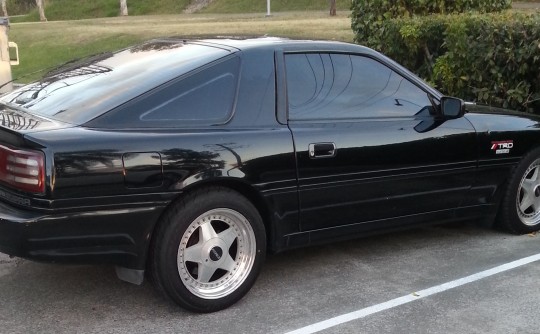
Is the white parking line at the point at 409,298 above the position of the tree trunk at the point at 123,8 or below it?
below

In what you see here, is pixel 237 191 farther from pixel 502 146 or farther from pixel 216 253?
pixel 502 146

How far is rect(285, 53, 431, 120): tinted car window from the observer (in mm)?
4250

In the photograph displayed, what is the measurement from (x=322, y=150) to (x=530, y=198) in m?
2.15

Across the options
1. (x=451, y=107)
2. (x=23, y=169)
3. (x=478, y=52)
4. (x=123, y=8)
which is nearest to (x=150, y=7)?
(x=123, y=8)

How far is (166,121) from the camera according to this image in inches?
148

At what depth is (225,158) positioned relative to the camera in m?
3.80

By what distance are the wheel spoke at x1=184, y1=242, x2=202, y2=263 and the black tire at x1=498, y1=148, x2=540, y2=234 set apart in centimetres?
259

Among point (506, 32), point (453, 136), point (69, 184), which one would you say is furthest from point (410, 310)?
point (506, 32)

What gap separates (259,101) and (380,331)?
4.99ft

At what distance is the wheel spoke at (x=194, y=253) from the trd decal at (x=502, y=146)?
7.92ft

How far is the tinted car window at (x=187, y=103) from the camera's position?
370 cm

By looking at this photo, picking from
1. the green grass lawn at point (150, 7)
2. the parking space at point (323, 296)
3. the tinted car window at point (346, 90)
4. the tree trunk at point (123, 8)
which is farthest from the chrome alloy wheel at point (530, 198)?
the tree trunk at point (123, 8)

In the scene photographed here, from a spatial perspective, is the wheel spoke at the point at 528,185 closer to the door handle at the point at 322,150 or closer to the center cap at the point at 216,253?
the door handle at the point at 322,150

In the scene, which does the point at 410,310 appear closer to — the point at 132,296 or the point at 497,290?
the point at 497,290
